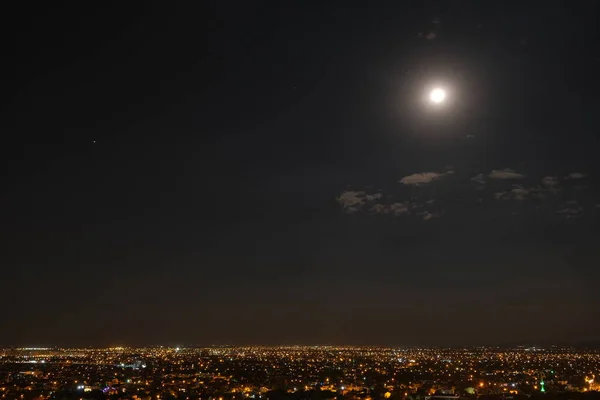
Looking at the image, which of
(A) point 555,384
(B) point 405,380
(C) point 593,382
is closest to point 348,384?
(B) point 405,380

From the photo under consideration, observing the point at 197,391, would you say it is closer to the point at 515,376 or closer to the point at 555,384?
Answer: the point at 555,384

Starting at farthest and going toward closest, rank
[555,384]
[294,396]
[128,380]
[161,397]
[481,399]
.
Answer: [128,380]
[555,384]
[161,397]
[294,396]
[481,399]

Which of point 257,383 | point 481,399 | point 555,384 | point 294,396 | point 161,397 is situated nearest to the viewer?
point 481,399

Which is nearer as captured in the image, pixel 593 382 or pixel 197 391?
pixel 197 391

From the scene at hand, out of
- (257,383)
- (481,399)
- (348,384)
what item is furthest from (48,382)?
(481,399)

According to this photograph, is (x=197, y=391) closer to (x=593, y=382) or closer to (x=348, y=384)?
(x=348, y=384)

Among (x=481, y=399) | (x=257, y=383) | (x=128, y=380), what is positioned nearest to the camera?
(x=481, y=399)

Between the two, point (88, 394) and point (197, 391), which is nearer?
point (88, 394)

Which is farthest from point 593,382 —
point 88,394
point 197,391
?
point 88,394

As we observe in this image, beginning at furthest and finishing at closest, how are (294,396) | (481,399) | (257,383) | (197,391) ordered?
(257,383)
(197,391)
(294,396)
(481,399)
